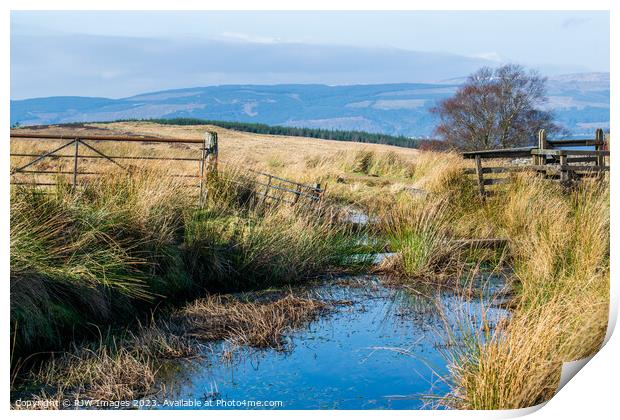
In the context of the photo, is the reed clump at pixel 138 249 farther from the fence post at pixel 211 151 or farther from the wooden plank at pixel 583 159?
the wooden plank at pixel 583 159

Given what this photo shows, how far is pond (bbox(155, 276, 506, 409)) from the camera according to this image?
4891mm

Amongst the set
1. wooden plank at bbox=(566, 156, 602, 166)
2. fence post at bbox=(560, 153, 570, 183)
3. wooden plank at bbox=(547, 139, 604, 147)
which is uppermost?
wooden plank at bbox=(547, 139, 604, 147)

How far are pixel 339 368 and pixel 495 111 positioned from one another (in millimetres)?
18511

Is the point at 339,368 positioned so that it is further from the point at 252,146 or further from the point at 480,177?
the point at 252,146

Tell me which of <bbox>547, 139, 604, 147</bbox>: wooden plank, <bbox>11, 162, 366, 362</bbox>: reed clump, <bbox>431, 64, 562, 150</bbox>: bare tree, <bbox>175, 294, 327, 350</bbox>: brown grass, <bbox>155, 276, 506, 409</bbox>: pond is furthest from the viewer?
<bbox>431, 64, 562, 150</bbox>: bare tree

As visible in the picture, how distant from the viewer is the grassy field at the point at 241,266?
4785 mm

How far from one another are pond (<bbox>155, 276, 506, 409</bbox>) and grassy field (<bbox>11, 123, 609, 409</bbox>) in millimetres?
227

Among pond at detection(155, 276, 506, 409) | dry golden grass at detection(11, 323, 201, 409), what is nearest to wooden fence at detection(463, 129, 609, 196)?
pond at detection(155, 276, 506, 409)

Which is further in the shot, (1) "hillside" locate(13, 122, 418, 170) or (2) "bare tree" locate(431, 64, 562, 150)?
(2) "bare tree" locate(431, 64, 562, 150)

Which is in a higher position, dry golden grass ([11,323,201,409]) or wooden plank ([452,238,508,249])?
wooden plank ([452,238,508,249])

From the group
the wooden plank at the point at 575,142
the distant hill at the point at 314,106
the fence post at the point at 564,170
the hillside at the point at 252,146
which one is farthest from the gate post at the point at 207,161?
the distant hill at the point at 314,106

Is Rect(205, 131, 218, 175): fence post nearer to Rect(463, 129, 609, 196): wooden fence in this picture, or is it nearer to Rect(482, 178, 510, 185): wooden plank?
Rect(463, 129, 609, 196): wooden fence

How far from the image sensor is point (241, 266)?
317 inches

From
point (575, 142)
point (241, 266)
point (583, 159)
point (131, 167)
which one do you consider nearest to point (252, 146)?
point (575, 142)
